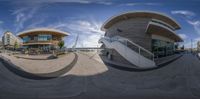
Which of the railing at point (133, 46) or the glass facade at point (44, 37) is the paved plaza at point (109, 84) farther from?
the glass facade at point (44, 37)

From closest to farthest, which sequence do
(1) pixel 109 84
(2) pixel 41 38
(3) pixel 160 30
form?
1. (2) pixel 41 38
2. (3) pixel 160 30
3. (1) pixel 109 84

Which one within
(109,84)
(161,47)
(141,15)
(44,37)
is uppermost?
(141,15)

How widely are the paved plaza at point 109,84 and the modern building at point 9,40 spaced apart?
43 centimetres

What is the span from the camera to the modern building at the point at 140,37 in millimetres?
1687

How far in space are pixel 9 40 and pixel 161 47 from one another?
158cm

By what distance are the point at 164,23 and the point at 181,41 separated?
27 centimetres

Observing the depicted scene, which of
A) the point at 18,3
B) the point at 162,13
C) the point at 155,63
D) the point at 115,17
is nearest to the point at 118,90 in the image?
the point at 155,63

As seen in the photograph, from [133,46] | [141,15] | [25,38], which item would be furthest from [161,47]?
[25,38]

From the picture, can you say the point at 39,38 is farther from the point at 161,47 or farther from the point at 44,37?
the point at 161,47

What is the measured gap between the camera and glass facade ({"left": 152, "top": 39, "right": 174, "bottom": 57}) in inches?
68.6

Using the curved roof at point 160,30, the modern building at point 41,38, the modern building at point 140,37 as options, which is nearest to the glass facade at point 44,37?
the modern building at point 41,38

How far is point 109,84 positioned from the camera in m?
2.06

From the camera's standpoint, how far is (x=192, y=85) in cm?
210

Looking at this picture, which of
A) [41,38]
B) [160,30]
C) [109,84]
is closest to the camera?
[41,38]
